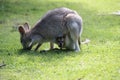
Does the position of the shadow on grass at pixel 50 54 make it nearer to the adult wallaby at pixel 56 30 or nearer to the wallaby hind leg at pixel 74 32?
the adult wallaby at pixel 56 30

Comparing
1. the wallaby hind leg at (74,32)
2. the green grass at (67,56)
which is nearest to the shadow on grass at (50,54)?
the green grass at (67,56)

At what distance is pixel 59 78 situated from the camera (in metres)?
8.84

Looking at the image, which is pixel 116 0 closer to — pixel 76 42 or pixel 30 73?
pixel 76 42

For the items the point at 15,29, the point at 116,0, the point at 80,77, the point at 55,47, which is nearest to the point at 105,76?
the point at 80,77

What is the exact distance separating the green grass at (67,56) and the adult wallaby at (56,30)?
36cm

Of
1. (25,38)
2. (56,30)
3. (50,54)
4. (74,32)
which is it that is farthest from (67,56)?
(25,38)

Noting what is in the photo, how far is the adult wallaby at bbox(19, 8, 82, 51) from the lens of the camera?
37.5 ft

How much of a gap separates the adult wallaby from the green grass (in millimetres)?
364

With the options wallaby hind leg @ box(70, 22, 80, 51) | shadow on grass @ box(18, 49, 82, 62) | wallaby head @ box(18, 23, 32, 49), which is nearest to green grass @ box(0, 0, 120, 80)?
shadow on grass @ box(18, 49, 82, 62)

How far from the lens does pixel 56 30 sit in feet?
37.8

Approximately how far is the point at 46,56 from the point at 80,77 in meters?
2.44

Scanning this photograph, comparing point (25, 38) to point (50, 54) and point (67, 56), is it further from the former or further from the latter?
point (67, 56)

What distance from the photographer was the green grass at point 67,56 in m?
9.12

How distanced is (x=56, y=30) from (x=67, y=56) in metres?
1.02
